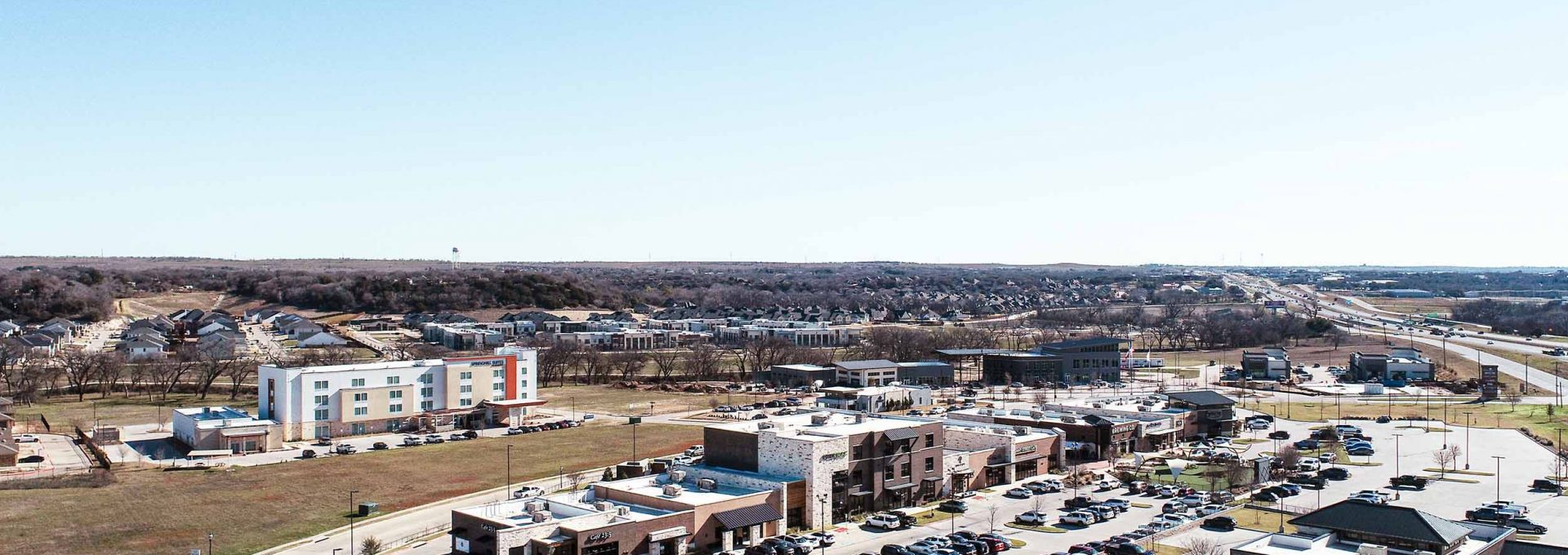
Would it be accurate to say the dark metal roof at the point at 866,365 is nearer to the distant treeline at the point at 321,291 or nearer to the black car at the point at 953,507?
the black car at the point at 953,507

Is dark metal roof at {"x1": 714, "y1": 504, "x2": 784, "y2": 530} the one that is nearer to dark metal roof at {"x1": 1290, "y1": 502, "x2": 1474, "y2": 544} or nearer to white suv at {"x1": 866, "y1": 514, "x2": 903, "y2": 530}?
white suv at {"x1": 866, "y1": 514, "x2": 903, "y2": 530}

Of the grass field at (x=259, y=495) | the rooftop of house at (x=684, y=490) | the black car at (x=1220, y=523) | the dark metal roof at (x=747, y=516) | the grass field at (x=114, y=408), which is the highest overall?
the rooftop of house at (x=684, y=490)

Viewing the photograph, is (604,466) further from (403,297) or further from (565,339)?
(403,297)

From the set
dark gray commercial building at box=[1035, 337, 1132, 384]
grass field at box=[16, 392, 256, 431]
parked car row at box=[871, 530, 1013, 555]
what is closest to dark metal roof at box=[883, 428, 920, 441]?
parked car row at box=[871, 530, 1013, 555]

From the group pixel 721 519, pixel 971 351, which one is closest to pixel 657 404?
pixel 971 351

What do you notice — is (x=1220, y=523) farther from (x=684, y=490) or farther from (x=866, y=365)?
(x=866, y=365)

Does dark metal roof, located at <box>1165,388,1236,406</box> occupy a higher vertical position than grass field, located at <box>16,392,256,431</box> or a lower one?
higher

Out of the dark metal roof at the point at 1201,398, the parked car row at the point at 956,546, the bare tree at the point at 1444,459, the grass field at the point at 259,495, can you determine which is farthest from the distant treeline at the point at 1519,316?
the parked car row at the point at 956,546
